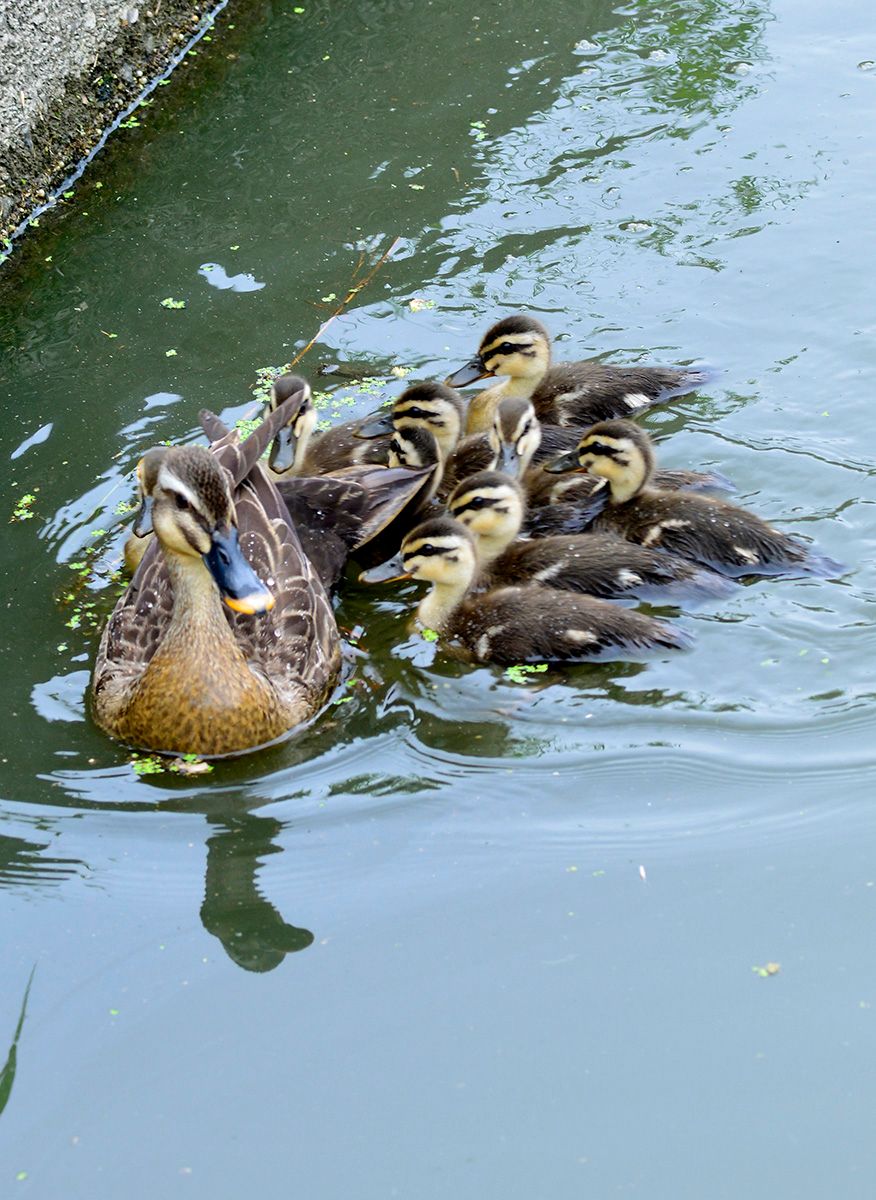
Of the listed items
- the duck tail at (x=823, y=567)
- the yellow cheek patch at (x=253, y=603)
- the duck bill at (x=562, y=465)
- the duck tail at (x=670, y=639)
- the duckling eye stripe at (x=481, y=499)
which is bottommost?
the duck tail at (x=823, y=567)

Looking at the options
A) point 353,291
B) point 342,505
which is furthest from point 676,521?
point 353,291

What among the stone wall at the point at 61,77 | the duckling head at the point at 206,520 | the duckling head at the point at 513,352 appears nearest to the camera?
the duckling head at the point at 206,520

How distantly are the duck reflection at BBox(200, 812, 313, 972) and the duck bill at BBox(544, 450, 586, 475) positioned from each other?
6.18 ft

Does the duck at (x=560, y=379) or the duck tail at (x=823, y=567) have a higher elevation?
the duck at (x=560, y=379)

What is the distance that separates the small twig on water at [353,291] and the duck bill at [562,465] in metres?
1.11

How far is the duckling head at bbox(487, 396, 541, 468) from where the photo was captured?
4.74m

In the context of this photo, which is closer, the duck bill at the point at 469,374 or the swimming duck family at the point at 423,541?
the swimming duck family at the point at 423,541

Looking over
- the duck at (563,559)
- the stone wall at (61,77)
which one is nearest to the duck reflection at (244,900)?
the duck at (563,559)

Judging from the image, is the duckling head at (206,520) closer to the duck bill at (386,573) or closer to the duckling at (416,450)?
the duck bill at (386,573)

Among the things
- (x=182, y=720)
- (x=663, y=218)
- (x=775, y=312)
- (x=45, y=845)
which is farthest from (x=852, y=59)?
(x=45, y=845)

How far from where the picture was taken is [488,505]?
4.49 metres

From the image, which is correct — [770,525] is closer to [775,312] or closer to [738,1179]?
[775,312]

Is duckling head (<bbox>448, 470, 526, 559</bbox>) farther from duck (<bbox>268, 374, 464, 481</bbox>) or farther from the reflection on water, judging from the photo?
the reflection on water

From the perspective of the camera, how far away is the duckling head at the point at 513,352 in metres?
5.07
